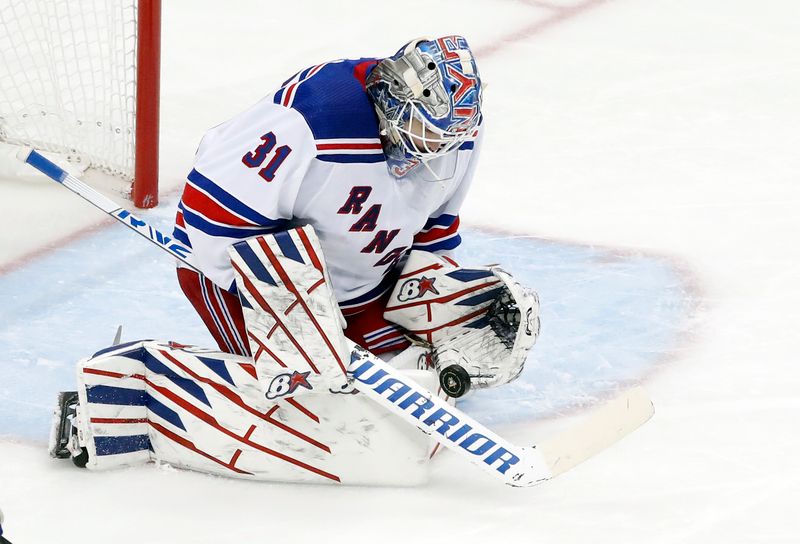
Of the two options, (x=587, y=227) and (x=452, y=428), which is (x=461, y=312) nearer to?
(x=452, y=428)

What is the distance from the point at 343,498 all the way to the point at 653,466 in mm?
571

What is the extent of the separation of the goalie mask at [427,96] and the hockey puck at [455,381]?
39 centimetres

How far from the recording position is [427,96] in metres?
2.05

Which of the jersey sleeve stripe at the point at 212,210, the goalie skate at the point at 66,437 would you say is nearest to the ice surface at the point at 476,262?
the goalie skate at the point at 66,437

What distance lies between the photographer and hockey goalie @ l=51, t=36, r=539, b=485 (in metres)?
2.11

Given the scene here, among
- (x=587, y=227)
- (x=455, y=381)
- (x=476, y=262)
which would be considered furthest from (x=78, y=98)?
(x=455, y=381)

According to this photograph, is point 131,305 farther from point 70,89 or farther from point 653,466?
point 653,466

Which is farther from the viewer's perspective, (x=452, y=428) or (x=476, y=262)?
(x=476, y=262)

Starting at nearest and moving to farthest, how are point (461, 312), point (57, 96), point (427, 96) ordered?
point (427, 96) → point (461, 312) → point (57, 96)

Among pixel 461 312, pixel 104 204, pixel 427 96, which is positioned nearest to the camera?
pixel 427 96

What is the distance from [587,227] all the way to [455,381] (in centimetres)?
124

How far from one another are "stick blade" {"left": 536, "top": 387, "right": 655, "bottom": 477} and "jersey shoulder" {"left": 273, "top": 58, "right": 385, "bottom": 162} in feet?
1.96

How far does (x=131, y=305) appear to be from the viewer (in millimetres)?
2924

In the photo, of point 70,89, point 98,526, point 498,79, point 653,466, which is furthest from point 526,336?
point 498,79
